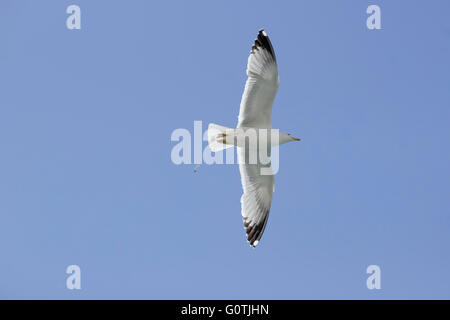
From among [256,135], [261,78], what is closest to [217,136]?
[256,135]

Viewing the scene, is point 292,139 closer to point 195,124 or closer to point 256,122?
point 256,122

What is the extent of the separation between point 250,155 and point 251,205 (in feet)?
1.84

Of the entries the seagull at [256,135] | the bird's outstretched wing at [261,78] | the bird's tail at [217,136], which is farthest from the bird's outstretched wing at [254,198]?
the bird's outstretched wing at [261,78]

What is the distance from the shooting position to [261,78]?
19.9 ft

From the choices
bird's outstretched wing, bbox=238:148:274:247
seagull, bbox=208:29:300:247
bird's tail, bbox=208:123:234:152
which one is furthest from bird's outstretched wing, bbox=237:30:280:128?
bird's outstretched wing, bbox=238:148:274:247

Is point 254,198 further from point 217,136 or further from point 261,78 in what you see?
point 261,78

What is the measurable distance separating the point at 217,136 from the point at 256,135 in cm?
42

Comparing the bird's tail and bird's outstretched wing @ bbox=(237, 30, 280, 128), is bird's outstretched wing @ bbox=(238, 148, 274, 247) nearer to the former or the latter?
the bird's tail

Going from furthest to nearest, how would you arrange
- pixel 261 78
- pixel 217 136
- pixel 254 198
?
pixel 254 198 → pixel 217 136 → pixel 261 78

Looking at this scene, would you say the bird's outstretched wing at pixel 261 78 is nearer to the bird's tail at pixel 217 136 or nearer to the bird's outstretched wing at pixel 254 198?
the bird's tail at pixel 217 136

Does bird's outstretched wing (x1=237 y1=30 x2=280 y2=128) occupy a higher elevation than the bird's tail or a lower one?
higher

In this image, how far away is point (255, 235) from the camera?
21.4 feet

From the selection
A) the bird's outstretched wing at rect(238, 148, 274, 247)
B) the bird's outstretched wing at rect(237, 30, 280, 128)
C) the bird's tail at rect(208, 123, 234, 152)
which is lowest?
the bird's outstretched wing at rect(238, 148, 274, 247)

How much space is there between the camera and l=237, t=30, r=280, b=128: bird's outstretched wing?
19.9 feet
